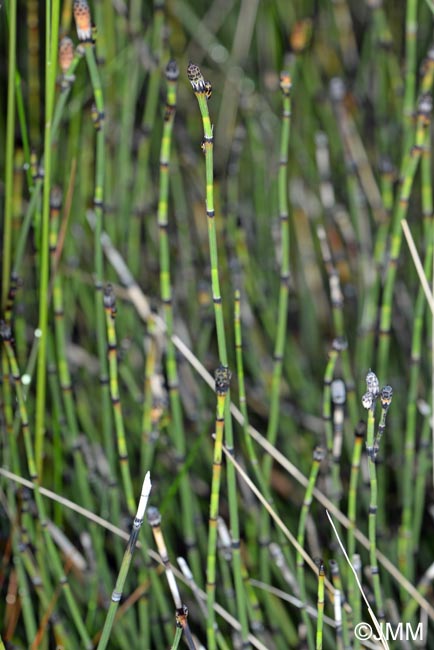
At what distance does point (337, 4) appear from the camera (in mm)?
1349

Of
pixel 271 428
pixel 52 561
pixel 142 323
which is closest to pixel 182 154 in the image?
pixel 142 323

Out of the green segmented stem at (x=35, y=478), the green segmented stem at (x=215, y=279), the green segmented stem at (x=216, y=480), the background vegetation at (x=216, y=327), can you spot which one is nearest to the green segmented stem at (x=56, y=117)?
the background vegetation at (x=216, y=327)

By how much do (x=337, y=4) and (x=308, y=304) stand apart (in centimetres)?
54

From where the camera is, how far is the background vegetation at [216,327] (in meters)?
0.87

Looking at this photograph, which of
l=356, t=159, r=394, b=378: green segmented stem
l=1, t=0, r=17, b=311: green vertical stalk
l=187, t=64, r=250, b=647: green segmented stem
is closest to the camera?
l=187, t=64, r=250, b=647: green segmented stem

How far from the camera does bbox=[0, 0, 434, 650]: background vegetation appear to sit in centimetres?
87

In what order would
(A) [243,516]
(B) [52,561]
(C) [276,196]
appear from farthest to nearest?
(C) [276,196] → (A) [243,516] → (B) [52,561]

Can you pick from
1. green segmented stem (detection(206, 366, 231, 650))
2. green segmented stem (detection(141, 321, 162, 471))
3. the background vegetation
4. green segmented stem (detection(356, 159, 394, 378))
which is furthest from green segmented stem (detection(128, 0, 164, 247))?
green segmented stem (detection(206, 366, 231, 650))

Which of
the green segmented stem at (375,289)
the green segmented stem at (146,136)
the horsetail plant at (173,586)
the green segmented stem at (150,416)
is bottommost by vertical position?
the horsetail plant at (173,586)

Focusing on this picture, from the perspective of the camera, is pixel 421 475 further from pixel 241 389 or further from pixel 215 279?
pixel 215 279

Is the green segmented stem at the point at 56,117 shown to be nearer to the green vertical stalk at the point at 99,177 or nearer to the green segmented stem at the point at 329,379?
the green vertical stalk at the point at 99,177

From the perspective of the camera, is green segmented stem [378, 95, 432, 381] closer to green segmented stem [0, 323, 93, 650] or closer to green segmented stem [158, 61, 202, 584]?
green segmented stem [158, 61, 202, 584]

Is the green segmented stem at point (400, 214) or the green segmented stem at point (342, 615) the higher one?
the green segmented stem at point (400, 214)

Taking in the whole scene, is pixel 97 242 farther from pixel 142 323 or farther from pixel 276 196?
pixel 276 196
